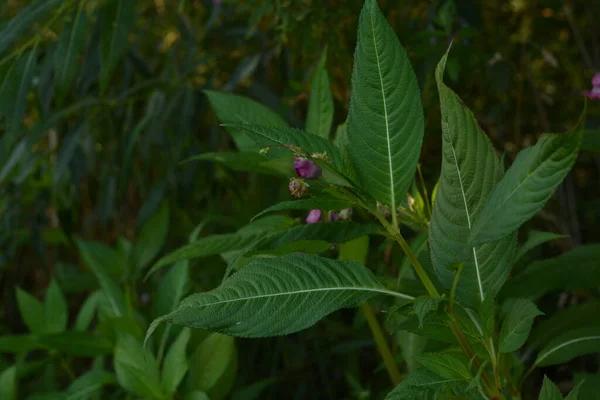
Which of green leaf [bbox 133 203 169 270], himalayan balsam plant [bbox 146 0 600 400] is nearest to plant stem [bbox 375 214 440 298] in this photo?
himalayan balsam plant [bbox 146 0 600 400]

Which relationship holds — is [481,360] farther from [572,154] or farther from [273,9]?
[273,9]

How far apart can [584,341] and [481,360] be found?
16cm

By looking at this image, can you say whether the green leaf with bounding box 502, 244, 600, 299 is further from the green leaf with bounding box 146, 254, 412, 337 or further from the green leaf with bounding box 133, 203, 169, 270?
the green leaf with bounding box 133, 203, 169, 270

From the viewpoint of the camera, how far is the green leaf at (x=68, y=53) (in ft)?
3.84

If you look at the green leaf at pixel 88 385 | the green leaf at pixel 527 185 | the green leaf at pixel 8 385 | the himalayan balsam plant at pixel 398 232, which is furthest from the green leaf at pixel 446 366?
the green leaf at pixel 8 385

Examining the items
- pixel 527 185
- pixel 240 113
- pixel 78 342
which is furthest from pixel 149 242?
pixel 527 185

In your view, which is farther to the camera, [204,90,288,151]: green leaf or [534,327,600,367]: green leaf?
[204,90,288,151]: green leaf

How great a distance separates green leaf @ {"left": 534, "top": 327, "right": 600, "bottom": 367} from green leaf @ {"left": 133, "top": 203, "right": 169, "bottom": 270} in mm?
761

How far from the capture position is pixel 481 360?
61 cm

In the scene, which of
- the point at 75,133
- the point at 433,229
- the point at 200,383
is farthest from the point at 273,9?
the point at 433,229

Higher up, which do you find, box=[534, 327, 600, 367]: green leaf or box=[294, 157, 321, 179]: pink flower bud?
box=[294, 157, 321, 179]: pink flower bud

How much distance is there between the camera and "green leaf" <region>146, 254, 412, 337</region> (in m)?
0.52

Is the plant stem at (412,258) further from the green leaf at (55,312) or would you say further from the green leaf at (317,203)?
the green leaf at (55,312)

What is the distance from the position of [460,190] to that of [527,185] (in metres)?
0.08
